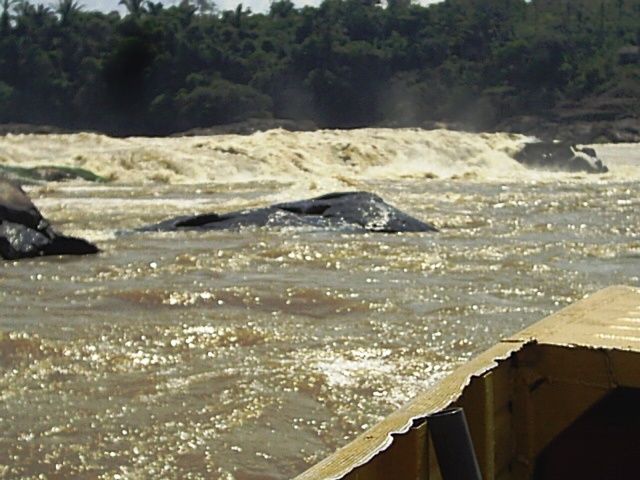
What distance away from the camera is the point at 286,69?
195ft

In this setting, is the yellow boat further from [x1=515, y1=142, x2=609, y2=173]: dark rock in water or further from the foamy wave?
[x1=515, y1=142, x2=609, y2=173]: dark rock in water

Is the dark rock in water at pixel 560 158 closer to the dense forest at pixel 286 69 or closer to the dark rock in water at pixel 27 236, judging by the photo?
the dark rock in water at pixel 27 236

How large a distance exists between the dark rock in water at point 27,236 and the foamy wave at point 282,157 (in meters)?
12.6

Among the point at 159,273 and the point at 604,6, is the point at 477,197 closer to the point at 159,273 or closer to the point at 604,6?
the point at 159,273

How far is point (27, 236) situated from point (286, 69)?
50927 millimetres

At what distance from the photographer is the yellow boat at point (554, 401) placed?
8.30 ft

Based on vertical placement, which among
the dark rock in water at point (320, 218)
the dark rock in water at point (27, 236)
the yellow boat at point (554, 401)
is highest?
the yellow boat at point (554, 401)

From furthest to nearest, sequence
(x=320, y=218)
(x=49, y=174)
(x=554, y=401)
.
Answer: (x=49, y=174) < (x=320, y=218) < (x=554, y=401)

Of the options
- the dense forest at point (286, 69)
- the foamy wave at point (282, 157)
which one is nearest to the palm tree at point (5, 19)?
the dense forest at point (286, 69)

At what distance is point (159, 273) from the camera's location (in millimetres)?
8281

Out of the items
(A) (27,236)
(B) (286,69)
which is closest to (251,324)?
(A) (27,236)

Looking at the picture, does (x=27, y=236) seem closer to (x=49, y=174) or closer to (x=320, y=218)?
(x=320, y=218)

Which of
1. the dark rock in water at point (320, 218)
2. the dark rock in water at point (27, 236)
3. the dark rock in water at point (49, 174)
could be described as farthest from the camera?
the dark rock in water at point (49, 174)

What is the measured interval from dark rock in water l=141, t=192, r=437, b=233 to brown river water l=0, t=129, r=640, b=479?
1.08 ft
